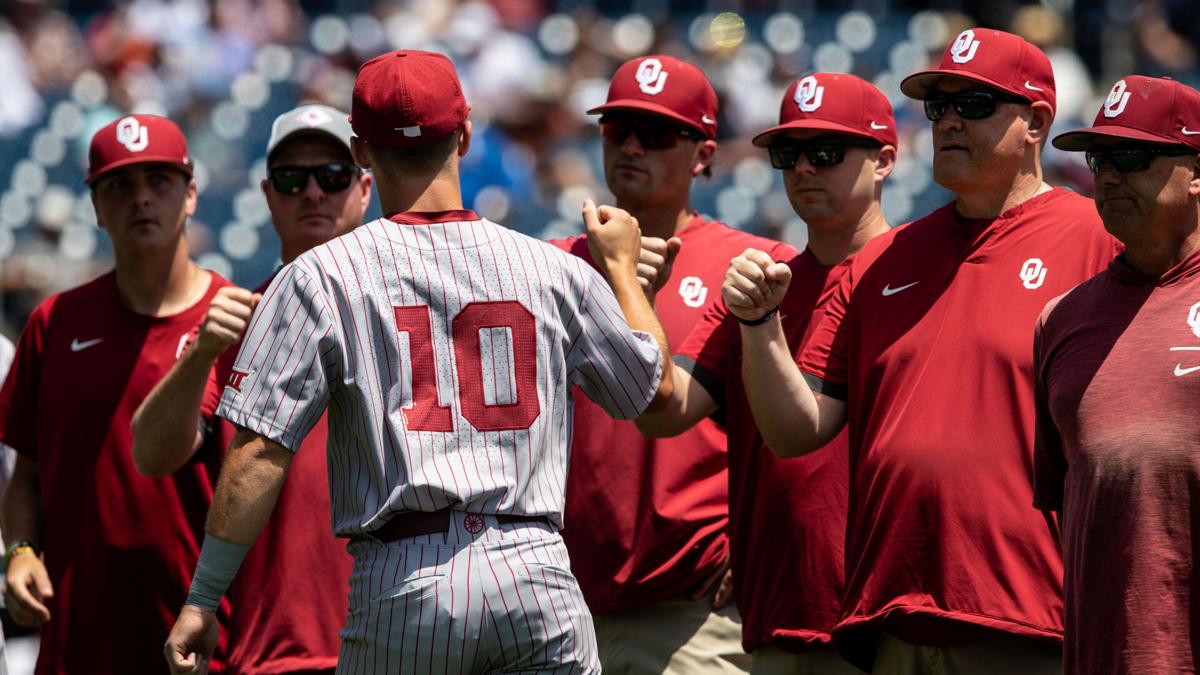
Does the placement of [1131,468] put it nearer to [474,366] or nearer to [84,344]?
[474,366]

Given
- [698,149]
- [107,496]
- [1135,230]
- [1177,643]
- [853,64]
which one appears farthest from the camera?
[853,64]

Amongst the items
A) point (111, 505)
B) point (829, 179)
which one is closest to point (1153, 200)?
point (829, 179)

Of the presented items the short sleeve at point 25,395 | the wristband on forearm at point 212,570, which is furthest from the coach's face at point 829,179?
the short sleeve at point 25,395

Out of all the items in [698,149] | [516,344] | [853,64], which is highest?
[853,64]

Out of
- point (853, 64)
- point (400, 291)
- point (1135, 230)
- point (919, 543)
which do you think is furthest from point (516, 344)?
point (853, 64)

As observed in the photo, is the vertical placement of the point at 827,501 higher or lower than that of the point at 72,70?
lower

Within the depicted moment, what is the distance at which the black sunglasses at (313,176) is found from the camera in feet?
18.2

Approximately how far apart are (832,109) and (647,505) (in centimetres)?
137

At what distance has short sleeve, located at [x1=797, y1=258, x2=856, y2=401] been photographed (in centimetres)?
442

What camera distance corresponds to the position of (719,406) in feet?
16.3

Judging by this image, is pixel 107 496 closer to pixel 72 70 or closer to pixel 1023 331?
pixel 1023 331

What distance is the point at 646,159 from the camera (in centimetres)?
Answer: 559

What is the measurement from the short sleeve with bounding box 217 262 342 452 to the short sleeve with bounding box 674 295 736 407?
1592mm

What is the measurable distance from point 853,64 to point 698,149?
8.16m
